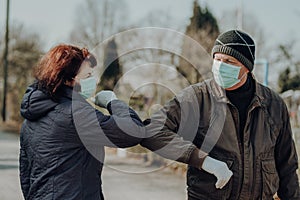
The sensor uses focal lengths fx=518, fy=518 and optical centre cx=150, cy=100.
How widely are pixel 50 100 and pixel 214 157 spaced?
89 centimetres

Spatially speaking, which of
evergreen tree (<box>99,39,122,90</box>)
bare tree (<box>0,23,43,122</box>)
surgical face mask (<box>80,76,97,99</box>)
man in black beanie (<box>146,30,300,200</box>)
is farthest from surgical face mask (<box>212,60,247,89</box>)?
bare tree (<box>0,23,43,122</box>)

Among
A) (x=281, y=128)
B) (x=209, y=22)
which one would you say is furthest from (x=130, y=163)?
(x=209, y=22)

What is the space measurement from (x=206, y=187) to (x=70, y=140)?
76 cm

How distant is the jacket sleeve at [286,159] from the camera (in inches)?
115

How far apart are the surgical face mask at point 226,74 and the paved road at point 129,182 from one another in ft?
16.7

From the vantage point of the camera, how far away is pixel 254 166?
107 inches

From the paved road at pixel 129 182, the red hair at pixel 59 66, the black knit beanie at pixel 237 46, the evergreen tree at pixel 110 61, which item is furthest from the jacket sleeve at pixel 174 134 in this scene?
the paved road at pixel 129 182

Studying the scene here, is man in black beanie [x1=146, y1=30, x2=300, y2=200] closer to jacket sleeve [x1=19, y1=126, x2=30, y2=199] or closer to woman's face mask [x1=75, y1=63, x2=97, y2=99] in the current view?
woman's face mask [x1=75, y1=63, x2=97, y2=99]

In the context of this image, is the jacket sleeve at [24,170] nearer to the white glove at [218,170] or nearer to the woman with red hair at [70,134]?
the woman with red hair at [70,134]

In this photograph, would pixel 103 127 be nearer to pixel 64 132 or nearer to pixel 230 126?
pixel 64 132

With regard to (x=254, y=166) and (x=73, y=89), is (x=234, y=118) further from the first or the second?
(x=73, y=89)

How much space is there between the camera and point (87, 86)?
276 cm

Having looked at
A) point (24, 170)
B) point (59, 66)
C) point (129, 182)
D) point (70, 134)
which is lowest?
point (129, 182)

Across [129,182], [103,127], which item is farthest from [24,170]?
[129,182]
